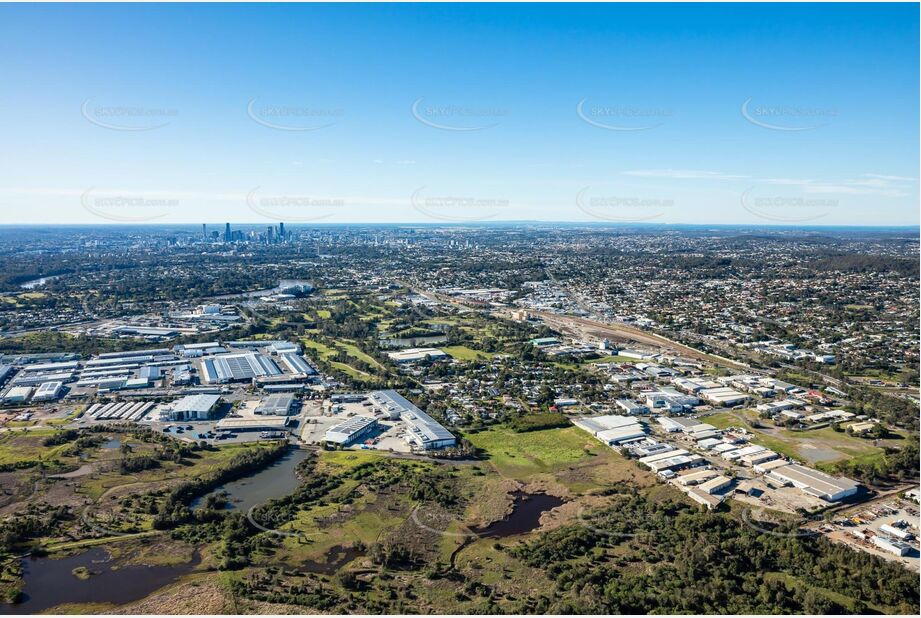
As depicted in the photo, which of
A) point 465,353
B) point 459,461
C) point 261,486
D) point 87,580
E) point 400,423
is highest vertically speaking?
point 465,353

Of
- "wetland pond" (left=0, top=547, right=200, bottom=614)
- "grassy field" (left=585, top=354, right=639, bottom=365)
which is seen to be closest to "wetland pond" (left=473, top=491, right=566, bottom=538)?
"wetland pond" (left=0, top=547, right=200, bottom=614)

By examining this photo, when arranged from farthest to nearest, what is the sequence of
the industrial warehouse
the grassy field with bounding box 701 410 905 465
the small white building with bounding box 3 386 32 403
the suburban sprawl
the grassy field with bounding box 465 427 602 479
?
the small white building with bounding box 3 386 32 403 < the industrial warehouse < the grassy field with bounding box 701 410 905 465 < the grassy field with bounding box 465 427 602 479 < the suburban sprawl

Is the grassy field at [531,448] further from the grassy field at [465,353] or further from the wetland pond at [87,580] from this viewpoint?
the grassy field at [465,353]

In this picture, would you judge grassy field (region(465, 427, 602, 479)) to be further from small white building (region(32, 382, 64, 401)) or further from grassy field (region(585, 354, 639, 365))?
small white building (region(32, 382, 64, 401))

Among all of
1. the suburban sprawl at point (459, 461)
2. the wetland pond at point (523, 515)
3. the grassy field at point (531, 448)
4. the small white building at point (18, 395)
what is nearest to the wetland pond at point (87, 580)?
the suburban sprawl at point (459, 461)

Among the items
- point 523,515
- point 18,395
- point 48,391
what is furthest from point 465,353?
point 18,395

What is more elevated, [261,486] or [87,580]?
[261,486]

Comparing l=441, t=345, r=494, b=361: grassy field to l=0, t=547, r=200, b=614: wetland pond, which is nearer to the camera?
l=0, t=547, r=200, b=614: wetland pond

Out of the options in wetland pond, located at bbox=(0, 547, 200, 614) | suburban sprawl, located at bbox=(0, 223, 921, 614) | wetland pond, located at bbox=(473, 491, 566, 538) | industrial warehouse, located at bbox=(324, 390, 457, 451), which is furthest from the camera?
industrial warehouse, located at bbox=(324, 390, 457, 451)

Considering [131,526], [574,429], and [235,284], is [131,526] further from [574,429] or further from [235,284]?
[235,284]

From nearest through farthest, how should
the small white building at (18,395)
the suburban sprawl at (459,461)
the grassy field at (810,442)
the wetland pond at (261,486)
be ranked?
the suburban sprawl at (459,461), the wetland pond at (261,486), the grassy field at (810,442), the small white building at (18,395)

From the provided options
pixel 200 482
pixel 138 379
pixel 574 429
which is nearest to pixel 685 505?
pixel 574 429

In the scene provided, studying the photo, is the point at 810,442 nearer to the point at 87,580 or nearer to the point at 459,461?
the point at 459,461
